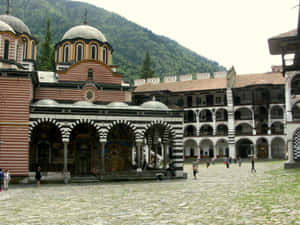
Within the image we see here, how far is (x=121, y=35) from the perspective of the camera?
13500 centimetres

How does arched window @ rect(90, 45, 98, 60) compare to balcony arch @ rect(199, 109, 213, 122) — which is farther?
balcony arch @ rect(199, 109, 213, 122)

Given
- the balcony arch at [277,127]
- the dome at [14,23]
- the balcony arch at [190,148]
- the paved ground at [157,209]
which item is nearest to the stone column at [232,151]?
the balcony arch at [277,127]

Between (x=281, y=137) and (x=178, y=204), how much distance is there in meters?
39.7

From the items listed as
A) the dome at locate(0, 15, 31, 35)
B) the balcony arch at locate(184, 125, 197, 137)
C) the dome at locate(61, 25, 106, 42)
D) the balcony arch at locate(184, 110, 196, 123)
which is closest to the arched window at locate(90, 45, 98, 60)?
the dome at locate(61, 25, 106, 42)

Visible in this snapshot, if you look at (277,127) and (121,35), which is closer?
(277,127)

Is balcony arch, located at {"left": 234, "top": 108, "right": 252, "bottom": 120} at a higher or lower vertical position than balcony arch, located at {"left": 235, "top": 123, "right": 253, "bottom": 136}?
higher

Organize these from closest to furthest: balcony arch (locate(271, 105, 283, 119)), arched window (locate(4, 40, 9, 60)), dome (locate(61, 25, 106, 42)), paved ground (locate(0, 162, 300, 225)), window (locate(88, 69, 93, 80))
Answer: paved ground (locate(0, 162, 300, 225)) < arched window (locate(4, 40, 9, 60)) < window (locate(88, 69, 93, 80)) < dome (locate(61, 25, 106, 42)) < balcony arch (locate(271, 105, 283, 119))

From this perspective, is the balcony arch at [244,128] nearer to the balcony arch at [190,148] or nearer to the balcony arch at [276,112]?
the balcony arch at [276,112]

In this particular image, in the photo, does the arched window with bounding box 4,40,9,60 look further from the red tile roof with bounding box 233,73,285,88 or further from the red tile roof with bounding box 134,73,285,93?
the red tile roof with bounding box 233,73,285,88

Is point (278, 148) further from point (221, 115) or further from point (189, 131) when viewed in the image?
point (189, 131)

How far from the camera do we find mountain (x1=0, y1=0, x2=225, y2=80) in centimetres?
11076

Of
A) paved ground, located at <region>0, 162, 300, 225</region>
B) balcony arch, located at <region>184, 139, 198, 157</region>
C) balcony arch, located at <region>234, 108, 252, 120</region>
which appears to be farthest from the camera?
balcony arch, located at <region>184, 139, 198, 157</region>

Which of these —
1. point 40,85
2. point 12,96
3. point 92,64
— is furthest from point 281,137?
point 12,96

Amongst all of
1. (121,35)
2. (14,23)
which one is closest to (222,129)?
(14,23)
